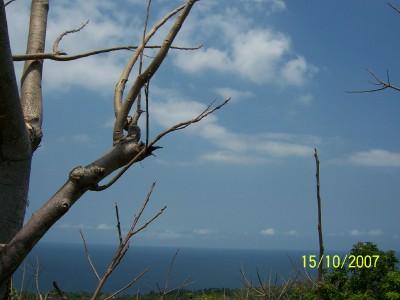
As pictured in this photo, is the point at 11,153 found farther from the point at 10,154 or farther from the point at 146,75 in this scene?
the point at 146,75

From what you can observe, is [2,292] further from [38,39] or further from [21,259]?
[38,39]

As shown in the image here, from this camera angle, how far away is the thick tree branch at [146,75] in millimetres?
1137

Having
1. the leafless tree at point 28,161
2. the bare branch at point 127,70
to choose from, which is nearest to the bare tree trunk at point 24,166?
the leafless tree at point 28,161

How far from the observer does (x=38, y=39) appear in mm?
1545

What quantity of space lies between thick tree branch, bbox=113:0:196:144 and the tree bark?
22 centimetres

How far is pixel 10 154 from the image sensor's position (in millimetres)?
1147

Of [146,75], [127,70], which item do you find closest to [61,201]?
[146,75]

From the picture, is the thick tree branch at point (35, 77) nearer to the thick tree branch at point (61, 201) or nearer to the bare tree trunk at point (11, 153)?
the bare tree trunk at point (11, 153)

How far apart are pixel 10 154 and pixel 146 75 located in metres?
0.37

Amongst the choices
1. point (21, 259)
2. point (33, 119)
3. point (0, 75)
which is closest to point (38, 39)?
point (33, 119)

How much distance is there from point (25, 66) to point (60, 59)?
118mm

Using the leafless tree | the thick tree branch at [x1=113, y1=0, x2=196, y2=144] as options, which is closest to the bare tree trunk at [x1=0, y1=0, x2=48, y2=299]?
the leafless tree

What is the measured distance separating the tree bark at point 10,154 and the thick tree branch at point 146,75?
0.22 meters

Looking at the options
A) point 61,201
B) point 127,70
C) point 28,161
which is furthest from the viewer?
point 127,70
